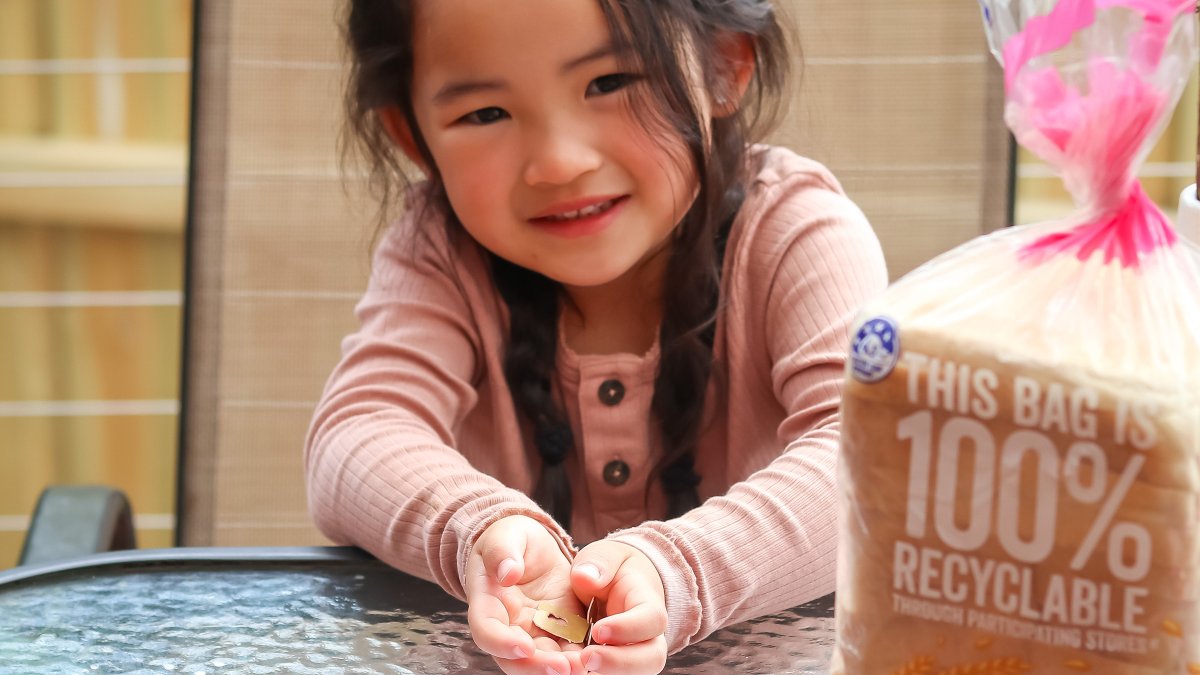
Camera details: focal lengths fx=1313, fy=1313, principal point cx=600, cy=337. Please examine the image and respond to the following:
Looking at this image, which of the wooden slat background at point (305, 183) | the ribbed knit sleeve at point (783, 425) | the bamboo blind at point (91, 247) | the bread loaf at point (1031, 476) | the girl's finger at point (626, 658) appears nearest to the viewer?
the bread loaf at point (1031, 476)

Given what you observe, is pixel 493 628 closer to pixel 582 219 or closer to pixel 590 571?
pixel 590 571

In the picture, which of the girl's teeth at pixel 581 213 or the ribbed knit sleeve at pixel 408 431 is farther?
the girl's teeth at pixel 581 213

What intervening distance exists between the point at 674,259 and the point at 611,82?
177 mm

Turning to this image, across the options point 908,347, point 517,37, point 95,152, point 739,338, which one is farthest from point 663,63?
point 95,152

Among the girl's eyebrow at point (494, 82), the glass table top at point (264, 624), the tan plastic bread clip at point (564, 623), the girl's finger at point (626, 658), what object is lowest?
the glass table top at point (264, 624)

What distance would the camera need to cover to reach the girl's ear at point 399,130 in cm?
92

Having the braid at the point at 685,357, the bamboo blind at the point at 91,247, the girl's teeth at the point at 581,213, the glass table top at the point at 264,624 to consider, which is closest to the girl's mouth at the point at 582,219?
the girl's teeth at the point at 581,213

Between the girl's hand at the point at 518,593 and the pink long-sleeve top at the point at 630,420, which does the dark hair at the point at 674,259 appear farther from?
the girl's hand at the point at 518,593

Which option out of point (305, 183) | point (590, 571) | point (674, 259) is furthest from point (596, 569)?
point (305, 183)

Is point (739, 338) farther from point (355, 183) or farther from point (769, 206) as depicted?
point (355, 183)


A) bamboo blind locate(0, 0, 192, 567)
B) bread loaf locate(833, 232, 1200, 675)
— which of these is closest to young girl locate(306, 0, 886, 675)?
bread loaf locate(833, 232, 1200, 675)

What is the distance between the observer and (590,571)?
1.79ft

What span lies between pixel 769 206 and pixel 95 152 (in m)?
1.20

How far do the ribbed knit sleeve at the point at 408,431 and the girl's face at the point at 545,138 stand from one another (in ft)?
0.31
